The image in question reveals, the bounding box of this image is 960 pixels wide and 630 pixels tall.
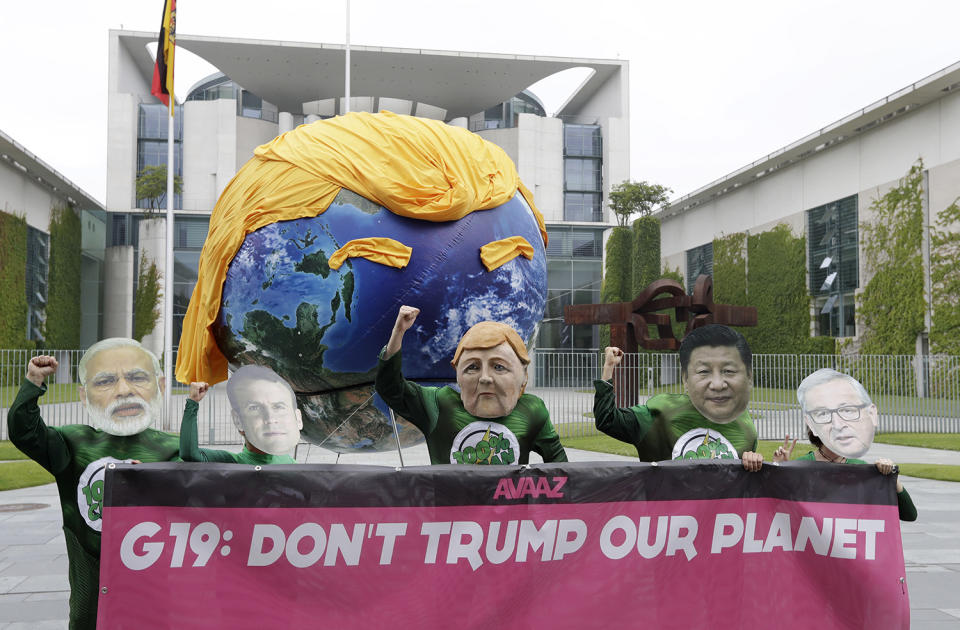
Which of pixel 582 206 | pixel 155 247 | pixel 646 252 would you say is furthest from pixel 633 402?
pixel 582 206

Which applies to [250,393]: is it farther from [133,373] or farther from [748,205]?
[748,205]

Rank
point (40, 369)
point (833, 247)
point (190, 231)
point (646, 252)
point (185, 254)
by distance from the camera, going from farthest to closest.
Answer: point (646, 252), point (833, 247), point (190, 231), point (185, 254), point (40, 369)

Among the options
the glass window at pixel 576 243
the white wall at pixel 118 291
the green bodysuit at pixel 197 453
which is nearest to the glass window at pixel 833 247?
the glass window at pixel 576 243

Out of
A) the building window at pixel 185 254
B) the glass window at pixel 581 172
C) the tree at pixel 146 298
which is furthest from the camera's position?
the glass window at pixel 581 172

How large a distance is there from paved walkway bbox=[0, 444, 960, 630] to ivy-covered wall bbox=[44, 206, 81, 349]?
27824 mm

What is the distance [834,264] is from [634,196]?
10620 mm

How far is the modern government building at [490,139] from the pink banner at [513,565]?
27.4 meters

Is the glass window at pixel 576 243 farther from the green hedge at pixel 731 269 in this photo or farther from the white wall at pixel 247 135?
the white wall at pixel 247 135

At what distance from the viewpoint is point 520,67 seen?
37281mm

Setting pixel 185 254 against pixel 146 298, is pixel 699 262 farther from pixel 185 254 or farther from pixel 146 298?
pixel 146 298

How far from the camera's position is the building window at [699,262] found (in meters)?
41.3

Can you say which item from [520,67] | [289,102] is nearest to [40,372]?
[520,67]

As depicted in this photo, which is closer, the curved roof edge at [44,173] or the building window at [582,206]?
the curved roof edge at [44,173]

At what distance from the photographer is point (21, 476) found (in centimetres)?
1027
